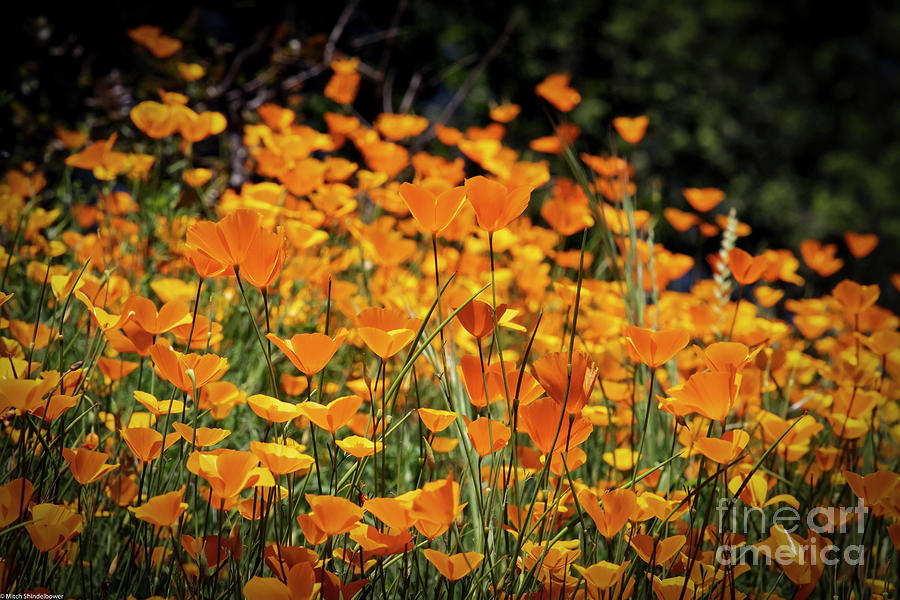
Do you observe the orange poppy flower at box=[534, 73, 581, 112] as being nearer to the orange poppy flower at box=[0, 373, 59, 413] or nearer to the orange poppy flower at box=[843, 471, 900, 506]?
the orange poppy flower at box=[843, 471, 900, 506]

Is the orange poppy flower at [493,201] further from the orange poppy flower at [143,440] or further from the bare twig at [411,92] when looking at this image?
the bare twig at [411,92]

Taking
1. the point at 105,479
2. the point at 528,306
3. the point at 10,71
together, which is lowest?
the point at 105,479

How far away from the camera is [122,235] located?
1755mm

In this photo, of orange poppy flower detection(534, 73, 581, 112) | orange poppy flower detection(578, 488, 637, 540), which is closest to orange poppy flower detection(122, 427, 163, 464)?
orange poppy flower detection(578, 488, 637, 540)

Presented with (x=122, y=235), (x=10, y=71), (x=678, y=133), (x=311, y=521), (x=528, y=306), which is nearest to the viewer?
(x=311, y=521)

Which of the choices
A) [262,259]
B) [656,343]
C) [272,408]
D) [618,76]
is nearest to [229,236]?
[262,259]

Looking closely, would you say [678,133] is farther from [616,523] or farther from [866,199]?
[616,523]

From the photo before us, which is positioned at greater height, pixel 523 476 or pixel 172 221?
pixel 172 221

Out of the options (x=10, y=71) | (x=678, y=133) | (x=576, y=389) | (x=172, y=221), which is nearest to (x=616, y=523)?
(x=576, y=389)

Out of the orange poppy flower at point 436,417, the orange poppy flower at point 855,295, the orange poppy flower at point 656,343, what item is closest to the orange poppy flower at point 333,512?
the orange poppy flower at point 436,417

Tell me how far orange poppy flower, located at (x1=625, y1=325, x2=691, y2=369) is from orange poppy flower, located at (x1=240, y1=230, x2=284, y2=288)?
36 centimetres

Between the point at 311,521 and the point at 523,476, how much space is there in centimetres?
30

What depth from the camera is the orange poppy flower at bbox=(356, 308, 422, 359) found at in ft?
2.29

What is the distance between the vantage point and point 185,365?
2.37 ft
